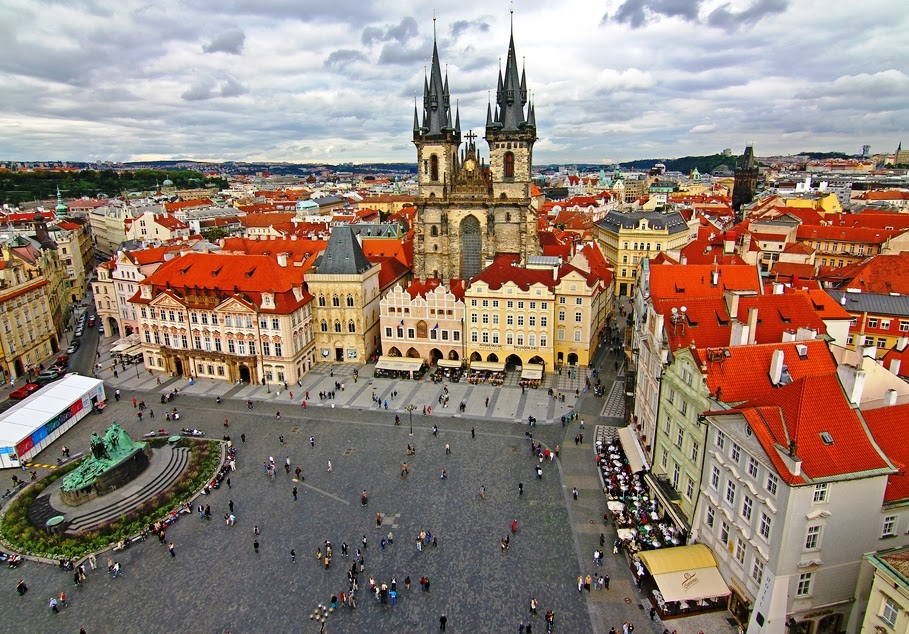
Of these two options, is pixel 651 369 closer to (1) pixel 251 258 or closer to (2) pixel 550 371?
(2) pixel 550 371

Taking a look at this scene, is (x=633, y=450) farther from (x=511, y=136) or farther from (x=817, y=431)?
(x=511, y=136)

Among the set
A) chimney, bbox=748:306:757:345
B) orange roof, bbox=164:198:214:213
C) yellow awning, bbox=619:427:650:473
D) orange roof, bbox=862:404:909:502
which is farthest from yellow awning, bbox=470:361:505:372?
orange roof, bbox=164:198:214:213

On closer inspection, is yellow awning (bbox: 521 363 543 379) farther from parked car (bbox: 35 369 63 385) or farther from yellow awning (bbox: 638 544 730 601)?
parked car (bbox: 35 369 63 385)

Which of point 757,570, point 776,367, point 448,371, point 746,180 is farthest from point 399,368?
point 746,180

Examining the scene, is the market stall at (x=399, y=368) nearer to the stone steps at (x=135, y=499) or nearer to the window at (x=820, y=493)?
the stone steps at (x=135, y=499)

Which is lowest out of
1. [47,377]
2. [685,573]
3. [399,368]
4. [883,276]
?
[47,377]

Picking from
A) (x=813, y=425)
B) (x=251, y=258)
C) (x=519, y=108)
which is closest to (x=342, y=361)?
(x=251, y=258)
